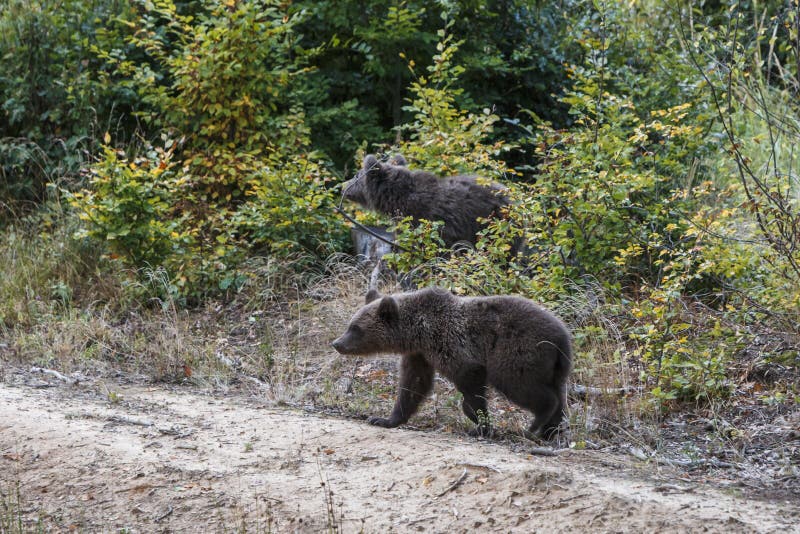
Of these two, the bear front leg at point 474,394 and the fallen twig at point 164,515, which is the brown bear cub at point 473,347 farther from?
the fallen twig at point 164,515

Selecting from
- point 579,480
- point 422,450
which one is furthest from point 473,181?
point 579,480

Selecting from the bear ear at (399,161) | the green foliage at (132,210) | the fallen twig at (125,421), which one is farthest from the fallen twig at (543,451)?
the green foliage at (132,210)

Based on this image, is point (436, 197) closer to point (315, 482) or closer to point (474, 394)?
point (474, 394)

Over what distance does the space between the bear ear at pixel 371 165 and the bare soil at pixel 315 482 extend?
4264mm

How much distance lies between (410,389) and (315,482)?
1.55 metres

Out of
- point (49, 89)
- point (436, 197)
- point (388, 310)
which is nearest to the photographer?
point (388, 310)

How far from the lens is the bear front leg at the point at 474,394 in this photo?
672cm

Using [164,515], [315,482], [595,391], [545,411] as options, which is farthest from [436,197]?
[164,515]

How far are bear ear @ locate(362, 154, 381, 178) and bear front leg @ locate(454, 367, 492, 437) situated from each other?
179 inches

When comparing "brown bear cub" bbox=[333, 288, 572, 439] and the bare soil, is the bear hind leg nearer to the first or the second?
"brown bear cub" bbox=[333, 288, 572, 439]

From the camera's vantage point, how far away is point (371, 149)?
45.2 ft

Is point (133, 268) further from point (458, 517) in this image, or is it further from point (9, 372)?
point (458, 517)

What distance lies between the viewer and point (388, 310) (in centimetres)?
707

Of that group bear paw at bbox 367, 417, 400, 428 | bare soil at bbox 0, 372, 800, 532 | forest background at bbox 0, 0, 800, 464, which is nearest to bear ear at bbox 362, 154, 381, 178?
Answer: forest background at bbox 0, 0, 800, 464
